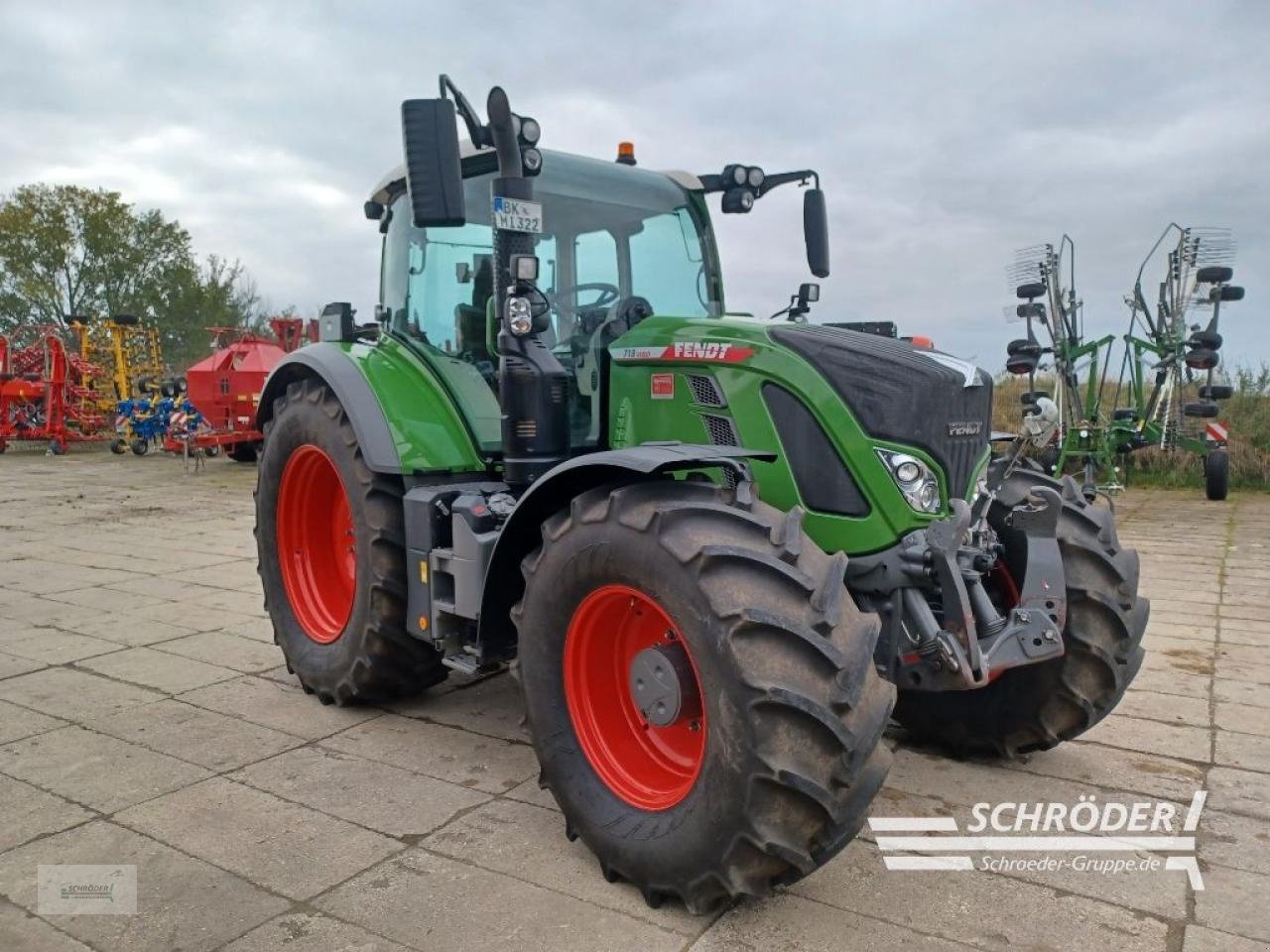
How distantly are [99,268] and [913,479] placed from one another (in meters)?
34.2

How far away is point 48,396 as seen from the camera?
19781 millimetres

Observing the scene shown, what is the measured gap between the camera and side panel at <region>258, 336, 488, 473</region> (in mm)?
4121

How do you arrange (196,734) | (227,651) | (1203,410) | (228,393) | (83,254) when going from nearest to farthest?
(196,734) < (227,651) < (1203,410) < (228,393) < (83,254)

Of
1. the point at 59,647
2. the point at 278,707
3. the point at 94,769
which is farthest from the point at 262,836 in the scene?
the point at 59,647

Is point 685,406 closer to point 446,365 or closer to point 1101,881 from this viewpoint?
point 446,365

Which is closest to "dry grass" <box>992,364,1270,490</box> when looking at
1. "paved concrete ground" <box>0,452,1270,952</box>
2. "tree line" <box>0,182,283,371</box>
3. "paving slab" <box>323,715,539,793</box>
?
"paved concrete ground" <box>0,452,1270,952</box>

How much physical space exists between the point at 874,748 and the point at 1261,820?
67.9 inches

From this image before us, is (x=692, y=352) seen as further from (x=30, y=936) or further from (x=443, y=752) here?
(x=30, y=936)

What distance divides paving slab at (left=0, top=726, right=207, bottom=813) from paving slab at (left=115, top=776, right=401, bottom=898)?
4.9 inches

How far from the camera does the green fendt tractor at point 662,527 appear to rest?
2592mm

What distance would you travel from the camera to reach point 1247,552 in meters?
8.62

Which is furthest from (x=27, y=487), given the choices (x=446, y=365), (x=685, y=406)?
(x=685, y=406)

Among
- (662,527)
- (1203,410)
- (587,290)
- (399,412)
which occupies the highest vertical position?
(587,290)

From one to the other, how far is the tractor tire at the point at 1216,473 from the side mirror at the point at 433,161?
38.8 ft
